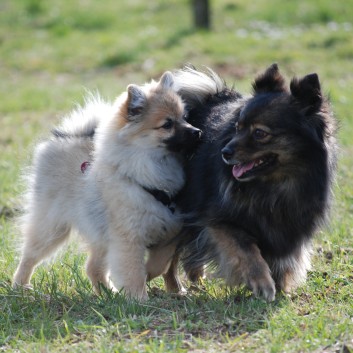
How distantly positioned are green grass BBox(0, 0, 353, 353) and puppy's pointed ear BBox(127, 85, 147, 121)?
1.16m

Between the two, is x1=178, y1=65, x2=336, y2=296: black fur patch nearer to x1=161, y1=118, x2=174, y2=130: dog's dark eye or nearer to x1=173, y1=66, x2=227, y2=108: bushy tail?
x1=161, y1=118, x2=174, y2=130: dog's dark eye

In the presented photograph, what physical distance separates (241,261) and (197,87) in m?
1.43

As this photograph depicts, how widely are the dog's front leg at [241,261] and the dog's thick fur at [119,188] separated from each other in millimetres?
365

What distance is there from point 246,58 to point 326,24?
371 centimetres

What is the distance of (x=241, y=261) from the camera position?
4.26 meters

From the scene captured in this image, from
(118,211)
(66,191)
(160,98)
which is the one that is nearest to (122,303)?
(118,211)

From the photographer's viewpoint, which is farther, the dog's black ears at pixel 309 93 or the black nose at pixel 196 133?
the black nose at pixel 196 133

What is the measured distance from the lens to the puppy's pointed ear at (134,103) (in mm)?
4633

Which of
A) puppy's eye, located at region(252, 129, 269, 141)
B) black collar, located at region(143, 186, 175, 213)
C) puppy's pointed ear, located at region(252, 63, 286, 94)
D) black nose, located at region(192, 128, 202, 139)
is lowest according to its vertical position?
black collar, located at region(143, 186, 175, 213)

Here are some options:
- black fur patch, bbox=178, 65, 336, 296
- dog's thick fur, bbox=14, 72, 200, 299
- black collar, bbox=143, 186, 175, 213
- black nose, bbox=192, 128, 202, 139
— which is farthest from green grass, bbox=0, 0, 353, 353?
black nose, bbox=192, 128, 202, 139

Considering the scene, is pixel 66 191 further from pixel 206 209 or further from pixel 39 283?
pixel 206 209

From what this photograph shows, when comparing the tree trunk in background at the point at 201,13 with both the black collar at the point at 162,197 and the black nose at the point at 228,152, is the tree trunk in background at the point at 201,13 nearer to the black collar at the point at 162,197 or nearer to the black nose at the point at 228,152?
the black collar at the point at 162,197

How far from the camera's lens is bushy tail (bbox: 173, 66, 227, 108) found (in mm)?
5074

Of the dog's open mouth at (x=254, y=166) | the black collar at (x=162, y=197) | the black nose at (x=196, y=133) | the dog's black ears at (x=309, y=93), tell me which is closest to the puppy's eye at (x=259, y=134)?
the dog's open mouth at (x=254, y=166)
